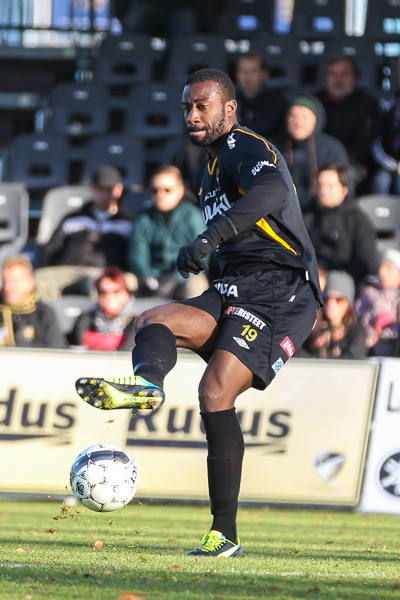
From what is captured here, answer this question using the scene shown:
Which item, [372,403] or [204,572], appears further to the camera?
[372,403]

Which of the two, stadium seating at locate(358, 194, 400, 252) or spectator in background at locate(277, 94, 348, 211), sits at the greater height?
spectator in background at locate(277, 94, 348, 211)

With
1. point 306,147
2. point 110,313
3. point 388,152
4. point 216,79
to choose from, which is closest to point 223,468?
point 216,79

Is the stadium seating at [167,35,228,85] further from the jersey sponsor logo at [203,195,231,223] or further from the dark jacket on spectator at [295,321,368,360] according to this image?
the jersey sponsor logo at [203,195,231,223]

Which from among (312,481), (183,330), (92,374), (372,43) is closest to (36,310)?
(92,374)

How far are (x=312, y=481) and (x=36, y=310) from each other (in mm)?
3277

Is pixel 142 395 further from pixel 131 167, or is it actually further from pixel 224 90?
pixel 131 167

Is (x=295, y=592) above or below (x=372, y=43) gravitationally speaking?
below

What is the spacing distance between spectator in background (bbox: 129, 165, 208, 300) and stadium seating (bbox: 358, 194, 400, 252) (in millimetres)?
2202

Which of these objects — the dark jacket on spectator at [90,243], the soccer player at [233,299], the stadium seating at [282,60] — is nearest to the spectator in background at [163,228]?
the dark jacket on spectator at [90,243]

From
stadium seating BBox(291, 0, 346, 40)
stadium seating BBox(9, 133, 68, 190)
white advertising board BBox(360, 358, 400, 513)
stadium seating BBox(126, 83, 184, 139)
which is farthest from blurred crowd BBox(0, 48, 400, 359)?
stadium seating BBox(291, 0, 346, 40)

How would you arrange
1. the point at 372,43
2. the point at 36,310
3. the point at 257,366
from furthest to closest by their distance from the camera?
the point at 372,43
the point at 36,310
the point at 257,366

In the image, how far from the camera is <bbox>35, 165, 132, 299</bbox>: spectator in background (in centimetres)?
1012

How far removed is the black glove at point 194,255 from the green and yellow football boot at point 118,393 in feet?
1.84

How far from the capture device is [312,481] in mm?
7277
